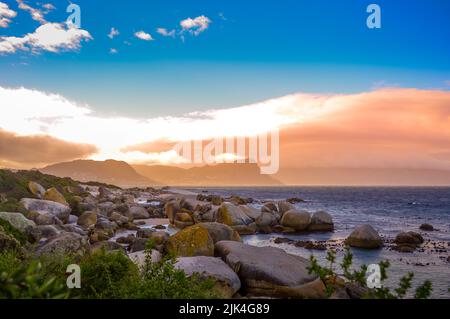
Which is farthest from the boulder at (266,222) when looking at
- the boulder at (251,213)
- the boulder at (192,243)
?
the boulder at (192,243)

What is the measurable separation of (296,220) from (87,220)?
20097 millimetres

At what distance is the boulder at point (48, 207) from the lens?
2844 cm

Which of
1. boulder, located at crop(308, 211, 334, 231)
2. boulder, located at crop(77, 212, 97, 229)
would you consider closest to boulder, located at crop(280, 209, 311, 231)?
boulder, located at crop(308, 211, 334, 231)

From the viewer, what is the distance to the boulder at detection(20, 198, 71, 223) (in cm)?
2844

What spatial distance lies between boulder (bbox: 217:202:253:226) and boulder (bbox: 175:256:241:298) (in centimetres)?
2115

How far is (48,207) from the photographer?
2919cm

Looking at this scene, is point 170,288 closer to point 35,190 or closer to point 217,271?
point 217,271

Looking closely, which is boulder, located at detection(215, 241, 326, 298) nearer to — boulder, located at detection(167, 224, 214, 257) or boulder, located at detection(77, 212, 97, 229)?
boulder, located at detection(167, 224, 214, 257)

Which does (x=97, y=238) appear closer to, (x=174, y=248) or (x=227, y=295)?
(x=174, y=248)

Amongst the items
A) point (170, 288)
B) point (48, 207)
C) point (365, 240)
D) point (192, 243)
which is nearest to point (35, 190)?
point (48, 207)

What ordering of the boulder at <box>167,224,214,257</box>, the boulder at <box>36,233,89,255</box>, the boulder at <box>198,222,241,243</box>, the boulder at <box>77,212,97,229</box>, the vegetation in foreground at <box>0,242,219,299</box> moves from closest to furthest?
the vegetation in foreground at <box>0,242,219,299</box>
the boulder at <box>36,233,89,255</box>
the boulder at <box>167,224,214,257</box>
the boulder at <box>198,222,241,243</box>
the boulder at <box>77,212,97,229</box>

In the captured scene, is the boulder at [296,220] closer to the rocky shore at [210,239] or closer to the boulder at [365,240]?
the rocky shore at [210,239]
